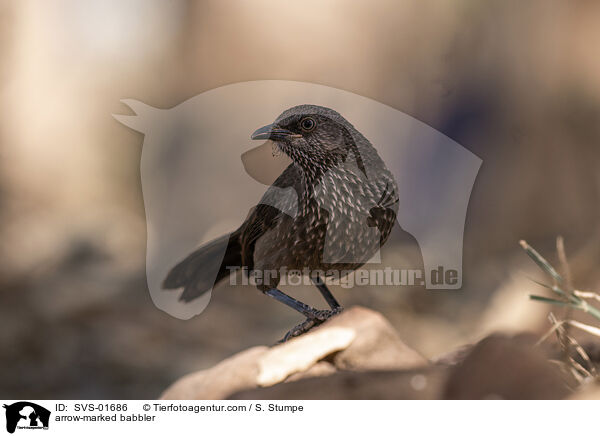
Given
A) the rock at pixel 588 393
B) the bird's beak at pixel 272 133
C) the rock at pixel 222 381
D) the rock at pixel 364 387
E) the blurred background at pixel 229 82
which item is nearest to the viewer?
the rock at pixel 588 393

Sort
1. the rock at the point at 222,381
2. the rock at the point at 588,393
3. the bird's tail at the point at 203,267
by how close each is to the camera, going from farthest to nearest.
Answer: the bird's tail at the point at 203,267 < the rock at the point at 222,381 < the rock at the point at 588,393

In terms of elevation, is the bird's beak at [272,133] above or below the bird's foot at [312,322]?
above

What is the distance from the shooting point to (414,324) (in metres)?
3.39

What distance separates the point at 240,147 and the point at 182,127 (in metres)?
0.46

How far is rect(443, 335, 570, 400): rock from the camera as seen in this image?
1622 mm

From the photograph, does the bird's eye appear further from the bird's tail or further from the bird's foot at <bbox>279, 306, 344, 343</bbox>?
the bird's foot at <bbox>279, 306, 344, 343</bbox>

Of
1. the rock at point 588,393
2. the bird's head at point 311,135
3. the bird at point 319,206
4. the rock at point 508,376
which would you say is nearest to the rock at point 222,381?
the bird at point 319,206

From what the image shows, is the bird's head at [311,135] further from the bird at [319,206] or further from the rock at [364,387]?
the rock at [364,387]

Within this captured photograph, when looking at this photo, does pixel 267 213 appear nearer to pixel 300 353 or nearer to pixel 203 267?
pixel 203 267

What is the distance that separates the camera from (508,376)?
5.37ft

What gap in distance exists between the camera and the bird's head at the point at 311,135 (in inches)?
88.2

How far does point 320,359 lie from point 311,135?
35.5 inches
